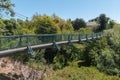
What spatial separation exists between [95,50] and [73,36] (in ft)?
24.5

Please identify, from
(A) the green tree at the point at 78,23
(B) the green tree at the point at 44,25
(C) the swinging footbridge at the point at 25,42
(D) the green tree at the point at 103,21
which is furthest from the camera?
(D) the green tree at the point at 103,21

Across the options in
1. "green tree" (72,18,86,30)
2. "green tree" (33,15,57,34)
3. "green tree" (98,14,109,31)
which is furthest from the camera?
"green tree" (98,14,109,31)

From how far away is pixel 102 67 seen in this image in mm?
25656

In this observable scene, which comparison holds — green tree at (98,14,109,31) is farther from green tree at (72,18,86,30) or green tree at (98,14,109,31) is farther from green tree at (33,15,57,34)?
green tree at (33,15,57,34)

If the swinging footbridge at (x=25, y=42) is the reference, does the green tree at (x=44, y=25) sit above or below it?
above

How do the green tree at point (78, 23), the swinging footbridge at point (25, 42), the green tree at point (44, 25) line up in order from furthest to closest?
the green tree at point (78, 23)
the green tree at point (44, 25)
the swinging footbridge at point (25, 42)

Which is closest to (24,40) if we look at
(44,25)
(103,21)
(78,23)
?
(44,25)

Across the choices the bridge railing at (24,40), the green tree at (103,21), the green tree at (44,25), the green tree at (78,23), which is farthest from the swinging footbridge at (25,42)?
the green tree at (103,21)

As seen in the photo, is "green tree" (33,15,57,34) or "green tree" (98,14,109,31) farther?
"green tree" (98,14,109,31)

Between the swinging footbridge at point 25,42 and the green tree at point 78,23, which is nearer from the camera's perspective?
the swinging footbridge at point 25,42

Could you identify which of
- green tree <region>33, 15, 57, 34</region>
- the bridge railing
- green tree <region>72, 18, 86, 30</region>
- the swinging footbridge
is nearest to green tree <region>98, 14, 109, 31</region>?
green tree <region>72, 18, 86, 30</region>

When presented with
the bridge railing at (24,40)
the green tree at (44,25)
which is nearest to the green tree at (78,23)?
the green tree at (44,25)

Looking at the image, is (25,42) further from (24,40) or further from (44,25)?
(44,25)

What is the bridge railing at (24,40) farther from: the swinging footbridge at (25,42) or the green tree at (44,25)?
the green tree at (44,25)
